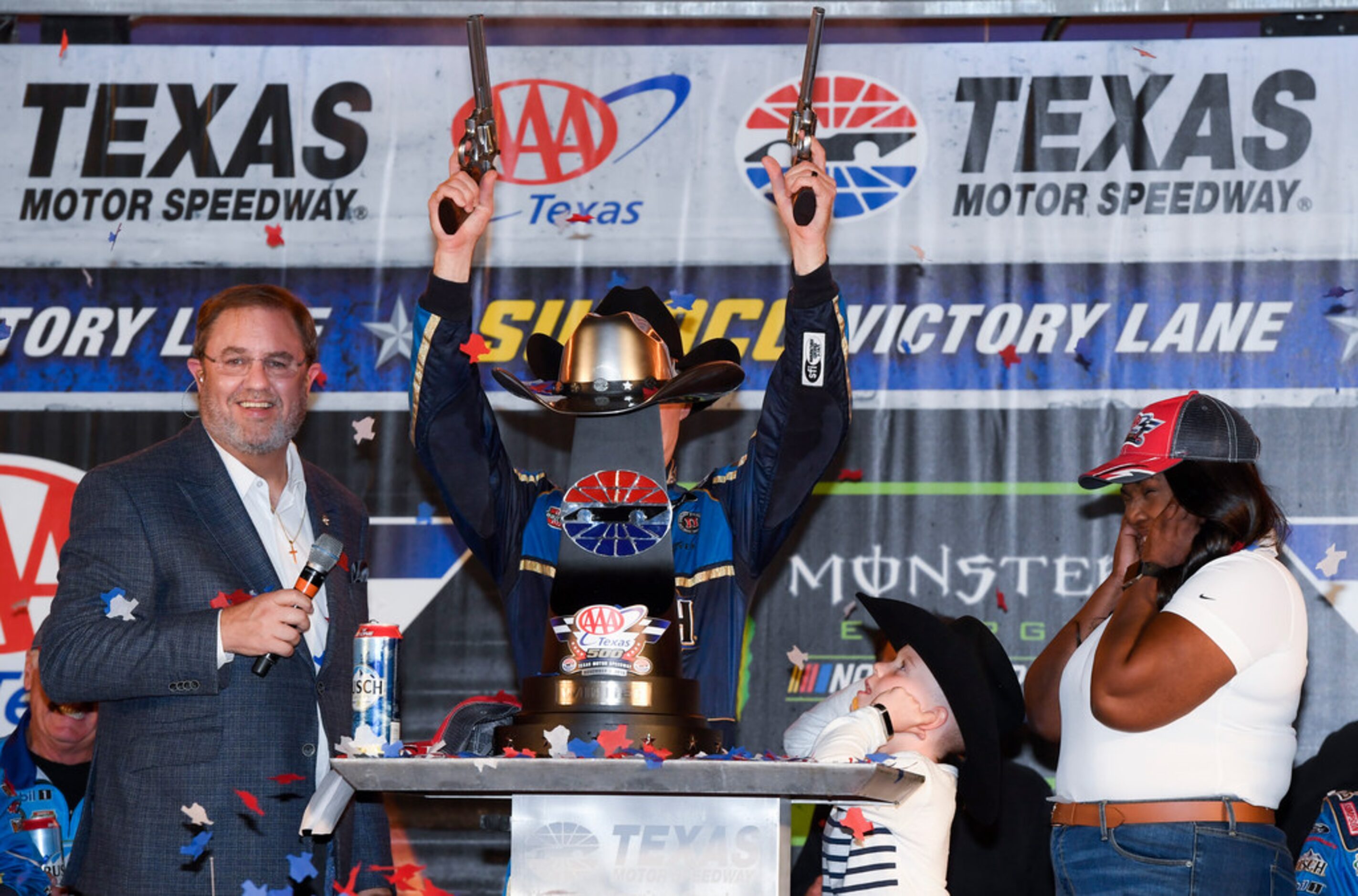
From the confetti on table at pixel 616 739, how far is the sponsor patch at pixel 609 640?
0.33 feet

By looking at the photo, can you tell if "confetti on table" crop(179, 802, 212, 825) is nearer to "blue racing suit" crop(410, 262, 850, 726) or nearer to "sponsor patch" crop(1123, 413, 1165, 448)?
"blue racing suit" crop(410, 262, 850, 726)

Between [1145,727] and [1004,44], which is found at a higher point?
[1004,44]

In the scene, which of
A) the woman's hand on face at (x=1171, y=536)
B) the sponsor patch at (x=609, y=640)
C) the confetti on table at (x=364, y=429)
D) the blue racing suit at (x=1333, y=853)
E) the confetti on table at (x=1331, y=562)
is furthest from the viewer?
the confetti on table at (x=364, y=429)

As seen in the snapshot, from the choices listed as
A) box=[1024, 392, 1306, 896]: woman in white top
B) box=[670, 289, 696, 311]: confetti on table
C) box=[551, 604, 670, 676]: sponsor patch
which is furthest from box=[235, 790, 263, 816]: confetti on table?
box=[1024, 392, 1306, 896]: woman in white top

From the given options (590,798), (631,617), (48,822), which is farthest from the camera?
(48,822)

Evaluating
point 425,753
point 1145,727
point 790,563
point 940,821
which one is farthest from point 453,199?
point 790,563

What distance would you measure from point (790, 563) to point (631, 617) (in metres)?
1.86

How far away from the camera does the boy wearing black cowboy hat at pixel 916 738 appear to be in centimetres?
254

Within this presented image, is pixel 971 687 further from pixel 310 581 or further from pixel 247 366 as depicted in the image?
pixel 247 366

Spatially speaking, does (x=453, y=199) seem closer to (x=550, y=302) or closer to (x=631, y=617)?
(x=631, y=617)

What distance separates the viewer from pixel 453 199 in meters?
2.57

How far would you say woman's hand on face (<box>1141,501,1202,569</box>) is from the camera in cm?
287

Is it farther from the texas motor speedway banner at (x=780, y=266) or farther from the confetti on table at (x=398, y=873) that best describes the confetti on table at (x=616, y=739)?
the texas motor speedway banner at (x=780, y=266)

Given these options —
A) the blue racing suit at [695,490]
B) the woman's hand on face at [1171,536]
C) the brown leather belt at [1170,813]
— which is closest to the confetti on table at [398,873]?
the blue racing suit at [695,490]
